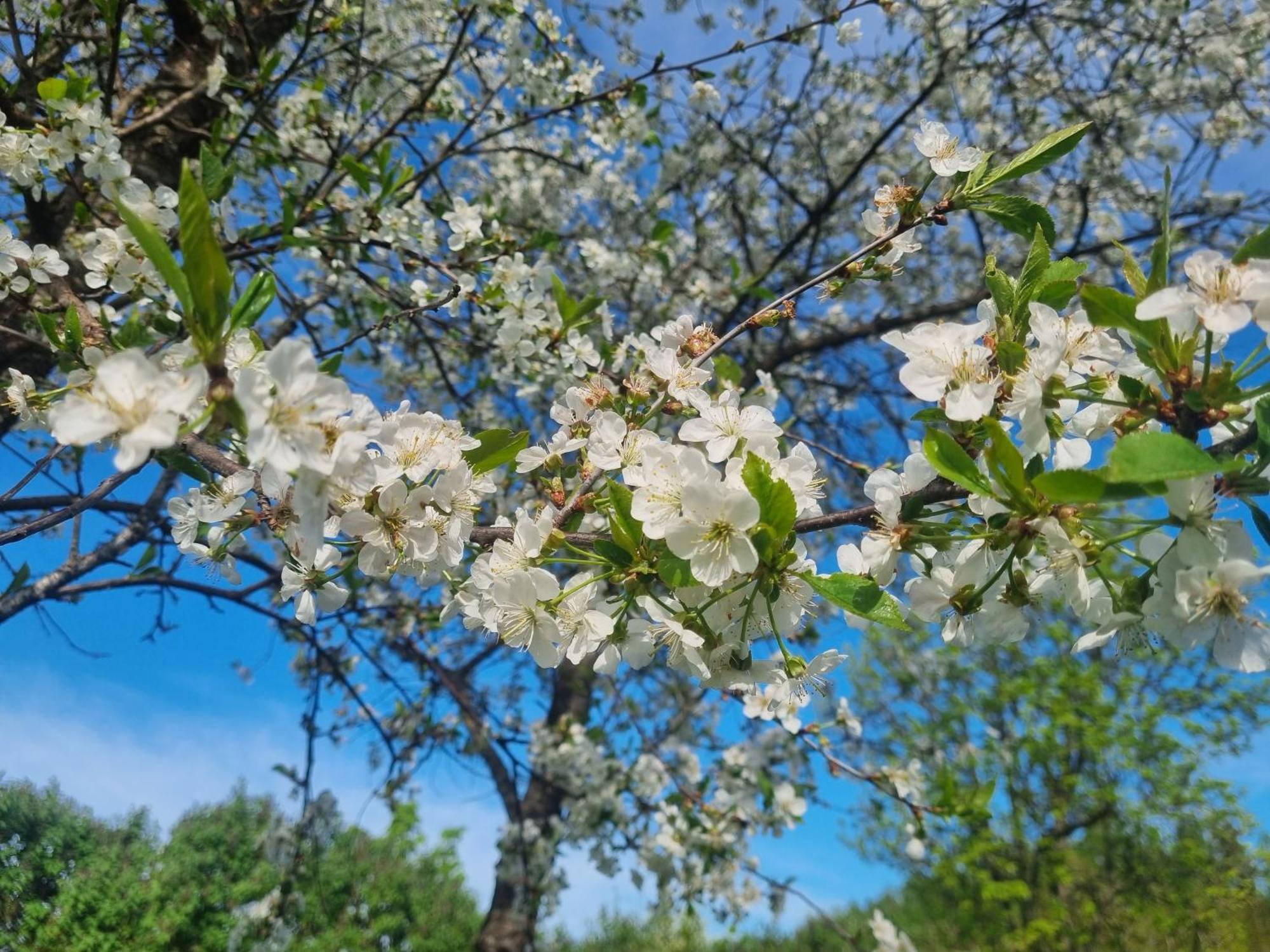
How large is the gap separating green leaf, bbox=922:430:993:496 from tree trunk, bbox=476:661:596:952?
3337 mm

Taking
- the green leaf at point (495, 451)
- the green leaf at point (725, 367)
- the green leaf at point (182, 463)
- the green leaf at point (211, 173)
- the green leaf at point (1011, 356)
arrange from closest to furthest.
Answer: the green leaf at point (1011, 356)
the green leaf at point (182, 463)
the green leaf at point (495, 451)
the green leaf at point (211, 173)
the green leaf at point (725, 367)

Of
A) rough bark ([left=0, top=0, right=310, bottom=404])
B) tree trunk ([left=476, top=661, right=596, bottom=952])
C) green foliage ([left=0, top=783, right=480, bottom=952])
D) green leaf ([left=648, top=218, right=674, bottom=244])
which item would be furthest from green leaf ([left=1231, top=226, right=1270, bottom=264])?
tree trunk ([left=476, top=661, right=596, bottom=952])

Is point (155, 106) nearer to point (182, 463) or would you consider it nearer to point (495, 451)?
point (182, 463)

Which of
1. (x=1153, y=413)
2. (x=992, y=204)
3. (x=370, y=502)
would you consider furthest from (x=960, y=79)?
(x=370, y=502)

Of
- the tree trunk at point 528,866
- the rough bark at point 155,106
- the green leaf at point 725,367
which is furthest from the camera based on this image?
the tree trunk at point 528,866

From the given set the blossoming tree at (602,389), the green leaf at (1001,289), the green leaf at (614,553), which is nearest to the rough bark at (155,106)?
the blossoming tree at (602,389)

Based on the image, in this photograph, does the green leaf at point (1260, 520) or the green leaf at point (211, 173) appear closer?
the green leaf at point (1260, 520)

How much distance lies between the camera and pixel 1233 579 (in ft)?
2.52

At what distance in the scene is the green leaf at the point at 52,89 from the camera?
1612 mm

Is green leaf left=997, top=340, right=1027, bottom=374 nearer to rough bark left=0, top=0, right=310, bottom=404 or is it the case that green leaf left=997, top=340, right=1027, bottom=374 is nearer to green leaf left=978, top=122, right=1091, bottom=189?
green leaf left=978, top=122, right=1091, bottom=189

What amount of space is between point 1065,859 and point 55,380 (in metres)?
10.7

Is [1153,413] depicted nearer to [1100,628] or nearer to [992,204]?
[1100,628]

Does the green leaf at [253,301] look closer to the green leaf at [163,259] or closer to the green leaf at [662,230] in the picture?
the green leaf at [163,259]

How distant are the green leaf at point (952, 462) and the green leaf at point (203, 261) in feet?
2.45
